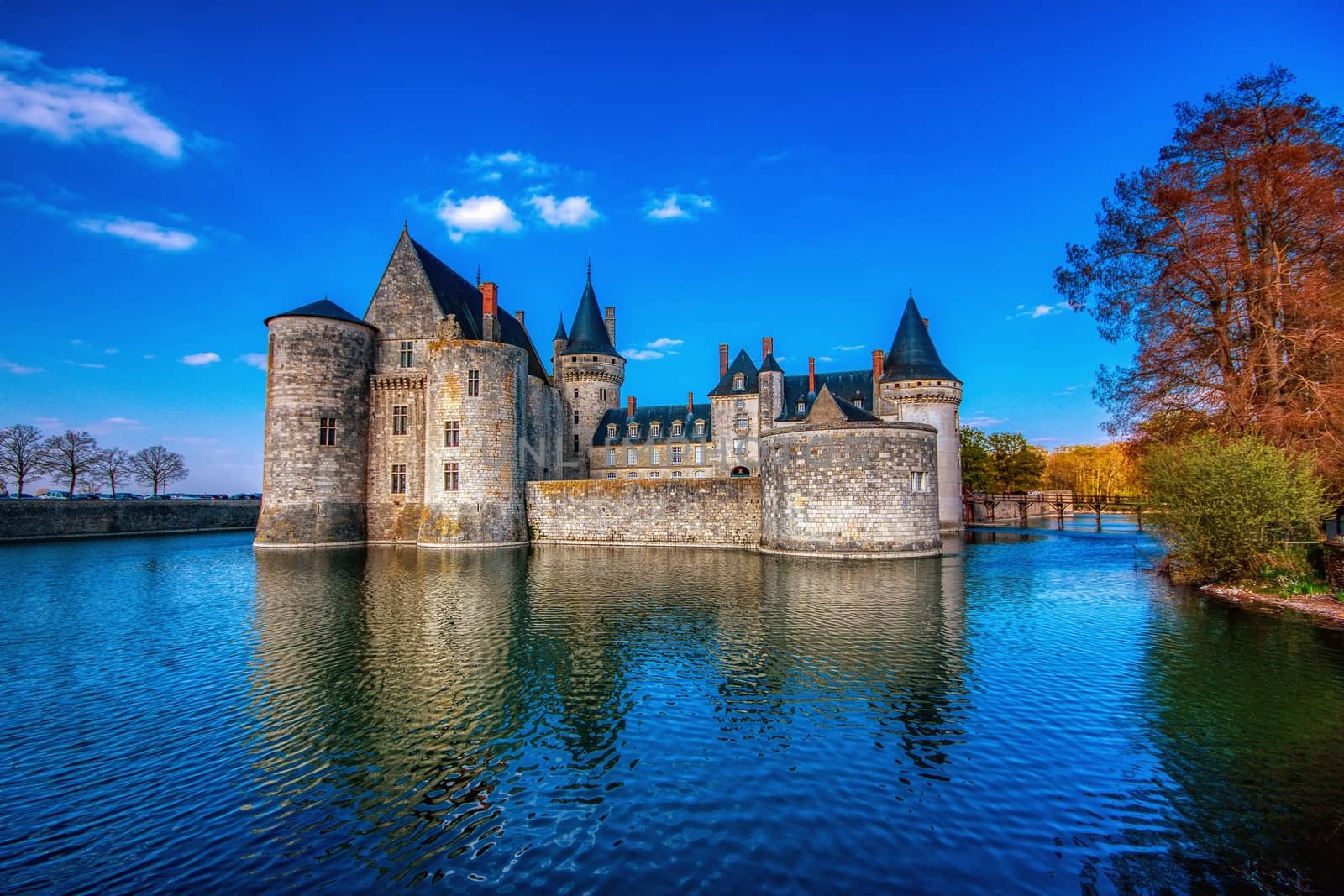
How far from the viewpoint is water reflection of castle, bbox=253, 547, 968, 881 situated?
242 inches

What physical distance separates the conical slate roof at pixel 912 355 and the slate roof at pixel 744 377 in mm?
8120

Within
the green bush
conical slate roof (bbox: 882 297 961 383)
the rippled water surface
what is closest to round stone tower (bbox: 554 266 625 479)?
conical slate roof (bbox: 882 297 961 383)

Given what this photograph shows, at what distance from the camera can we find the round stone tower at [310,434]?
28.2m

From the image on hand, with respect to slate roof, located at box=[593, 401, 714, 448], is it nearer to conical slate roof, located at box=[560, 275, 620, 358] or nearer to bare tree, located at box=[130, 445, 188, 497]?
conical slate roof, located at box=[560, 275, 620, 358]

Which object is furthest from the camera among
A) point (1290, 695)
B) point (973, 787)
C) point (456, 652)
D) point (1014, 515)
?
point (1014, 515)

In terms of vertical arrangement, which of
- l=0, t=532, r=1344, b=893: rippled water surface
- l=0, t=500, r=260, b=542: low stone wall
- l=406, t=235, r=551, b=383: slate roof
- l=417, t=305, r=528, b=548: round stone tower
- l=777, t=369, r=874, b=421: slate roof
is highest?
l=406, t=235, r=551, b=383: slate roof

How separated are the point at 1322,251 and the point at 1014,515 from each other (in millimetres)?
37949

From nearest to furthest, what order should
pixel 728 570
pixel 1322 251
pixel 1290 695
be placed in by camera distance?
pixel 1290 695 < pixel 1322 251 < pixel 728 570

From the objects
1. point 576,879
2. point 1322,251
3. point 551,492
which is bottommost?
point 576,879

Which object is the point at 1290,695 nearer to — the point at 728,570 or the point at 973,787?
the point at 973,787

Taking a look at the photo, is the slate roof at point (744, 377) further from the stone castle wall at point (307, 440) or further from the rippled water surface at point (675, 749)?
the rippled water surface at point (675, 749)

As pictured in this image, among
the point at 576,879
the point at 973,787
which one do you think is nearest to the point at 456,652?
the point at 576,879

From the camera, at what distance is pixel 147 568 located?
22062mm

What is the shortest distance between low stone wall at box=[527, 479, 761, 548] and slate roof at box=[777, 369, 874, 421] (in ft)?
42.8
